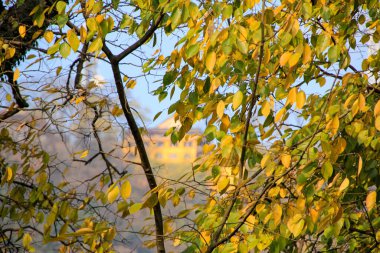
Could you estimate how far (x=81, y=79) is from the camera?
4234 mm

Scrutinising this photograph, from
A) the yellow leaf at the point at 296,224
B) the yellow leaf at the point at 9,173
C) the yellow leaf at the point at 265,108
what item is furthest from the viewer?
the yellow leaf at the point at 9,173

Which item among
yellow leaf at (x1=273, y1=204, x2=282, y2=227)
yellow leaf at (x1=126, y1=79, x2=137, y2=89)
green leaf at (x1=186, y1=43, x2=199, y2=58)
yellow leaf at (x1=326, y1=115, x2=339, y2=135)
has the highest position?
yellow leaf at (x1=126, y1=79, x2=137, y2=89)

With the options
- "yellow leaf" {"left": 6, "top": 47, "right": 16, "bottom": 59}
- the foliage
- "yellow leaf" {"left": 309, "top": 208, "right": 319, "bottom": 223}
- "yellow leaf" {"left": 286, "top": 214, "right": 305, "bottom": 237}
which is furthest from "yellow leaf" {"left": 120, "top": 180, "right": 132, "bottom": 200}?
"yellow leaf" {"left": 6, "top": 47, "right": 16, "bottom": 59}

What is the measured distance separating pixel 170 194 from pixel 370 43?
226 centimetres

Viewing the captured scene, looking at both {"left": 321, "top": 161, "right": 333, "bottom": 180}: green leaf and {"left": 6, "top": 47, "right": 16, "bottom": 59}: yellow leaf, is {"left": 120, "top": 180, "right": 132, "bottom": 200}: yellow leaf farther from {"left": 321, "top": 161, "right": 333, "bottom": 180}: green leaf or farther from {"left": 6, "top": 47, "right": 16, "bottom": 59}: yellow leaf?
{"left": 6, "top": 47, "right": 16, "bottom": 59}: yellow leaf

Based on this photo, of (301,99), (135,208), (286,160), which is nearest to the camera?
(135,208)

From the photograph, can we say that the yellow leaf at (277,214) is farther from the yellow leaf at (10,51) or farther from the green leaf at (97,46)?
the yellow leaf at (10,51)

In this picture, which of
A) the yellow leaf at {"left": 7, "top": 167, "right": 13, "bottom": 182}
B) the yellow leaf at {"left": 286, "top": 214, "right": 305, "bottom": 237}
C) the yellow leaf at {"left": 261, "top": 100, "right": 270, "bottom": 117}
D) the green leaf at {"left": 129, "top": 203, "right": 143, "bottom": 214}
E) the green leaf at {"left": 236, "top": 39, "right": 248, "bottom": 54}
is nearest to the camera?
the green leaf at {"left": 129, "top": 203, "right": 143, "bottom": 214}

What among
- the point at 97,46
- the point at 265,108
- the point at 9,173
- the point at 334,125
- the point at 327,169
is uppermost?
the point at 9,173

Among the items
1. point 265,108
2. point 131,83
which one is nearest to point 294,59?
point 265,108

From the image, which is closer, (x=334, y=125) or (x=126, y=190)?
(x=126, y=190)

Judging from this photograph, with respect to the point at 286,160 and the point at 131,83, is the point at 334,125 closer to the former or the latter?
the point at 286,160

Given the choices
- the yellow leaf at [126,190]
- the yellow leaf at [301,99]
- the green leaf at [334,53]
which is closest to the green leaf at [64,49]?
the yellow leaf at [126,190]

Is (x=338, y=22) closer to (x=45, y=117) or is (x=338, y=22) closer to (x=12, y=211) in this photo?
(x=45, y=117)
